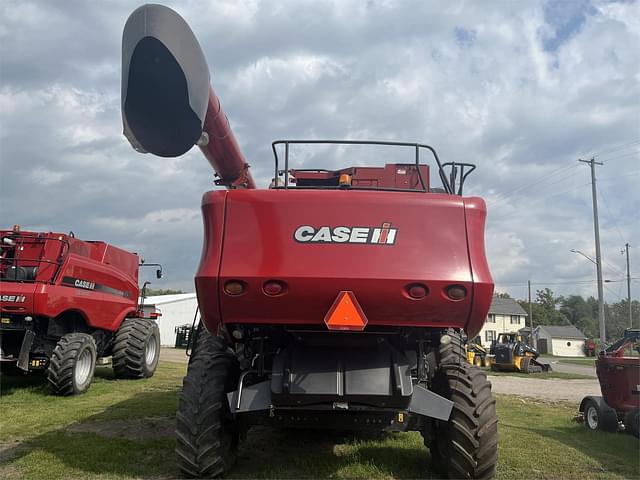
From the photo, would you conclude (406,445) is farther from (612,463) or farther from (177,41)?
(177,41)

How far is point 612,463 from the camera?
5.79 meters

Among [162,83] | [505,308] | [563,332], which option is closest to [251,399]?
[162,83]

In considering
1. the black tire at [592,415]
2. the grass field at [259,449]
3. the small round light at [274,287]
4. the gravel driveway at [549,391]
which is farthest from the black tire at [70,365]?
the gravel driveway at [549,391]

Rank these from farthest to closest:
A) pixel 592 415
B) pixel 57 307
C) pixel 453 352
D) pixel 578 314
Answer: pixel 578 314, pixel 57 307, pixel 592 415, pixel 453 352

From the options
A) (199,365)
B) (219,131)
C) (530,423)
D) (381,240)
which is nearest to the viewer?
(381,240)

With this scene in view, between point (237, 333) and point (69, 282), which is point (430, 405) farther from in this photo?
point (69, 282)

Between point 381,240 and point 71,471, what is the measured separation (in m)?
3.25

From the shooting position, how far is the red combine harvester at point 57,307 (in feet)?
28.7

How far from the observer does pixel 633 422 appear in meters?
7.45

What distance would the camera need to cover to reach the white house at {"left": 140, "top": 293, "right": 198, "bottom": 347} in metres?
48.3

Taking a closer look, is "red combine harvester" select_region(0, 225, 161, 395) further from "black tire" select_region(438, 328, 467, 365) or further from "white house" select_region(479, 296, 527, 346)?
"white house" select_region(479, 296, 527, 346)

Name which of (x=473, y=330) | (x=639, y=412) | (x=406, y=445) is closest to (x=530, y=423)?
(x=639, y=412)

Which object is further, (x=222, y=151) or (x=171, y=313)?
(x=171, y=313)

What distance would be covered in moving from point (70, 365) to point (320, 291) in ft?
21.0
